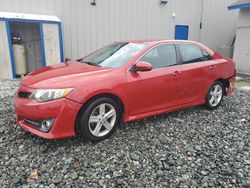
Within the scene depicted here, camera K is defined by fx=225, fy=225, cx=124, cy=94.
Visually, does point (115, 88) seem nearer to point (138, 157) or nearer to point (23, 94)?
point (138, 157)

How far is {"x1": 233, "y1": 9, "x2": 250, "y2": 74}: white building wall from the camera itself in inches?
375

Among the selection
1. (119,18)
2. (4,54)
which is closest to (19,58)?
(4,54)

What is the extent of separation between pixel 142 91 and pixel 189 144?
1076mm

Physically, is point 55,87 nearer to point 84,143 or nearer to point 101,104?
point 101,104

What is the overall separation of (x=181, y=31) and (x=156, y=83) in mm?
8047

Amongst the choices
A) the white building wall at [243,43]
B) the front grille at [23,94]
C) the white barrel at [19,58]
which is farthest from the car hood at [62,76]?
the white building wall at [243,43]

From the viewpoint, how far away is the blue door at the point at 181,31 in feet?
35.4

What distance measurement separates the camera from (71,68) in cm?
360

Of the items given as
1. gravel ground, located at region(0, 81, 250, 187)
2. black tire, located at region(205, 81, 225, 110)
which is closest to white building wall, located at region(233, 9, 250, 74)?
black tire, located at region(205, 81, 225, 110)

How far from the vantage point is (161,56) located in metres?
4.00

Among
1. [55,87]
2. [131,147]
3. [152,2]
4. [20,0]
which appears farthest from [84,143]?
[152,2]

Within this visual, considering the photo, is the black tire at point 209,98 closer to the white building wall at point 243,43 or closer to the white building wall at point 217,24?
the white building wall at point 243,43

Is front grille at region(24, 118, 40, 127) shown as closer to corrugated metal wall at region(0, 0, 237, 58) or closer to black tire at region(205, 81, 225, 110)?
black tire at region(205, 81, 225, 110)

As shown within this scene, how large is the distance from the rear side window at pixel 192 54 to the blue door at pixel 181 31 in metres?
6.51
